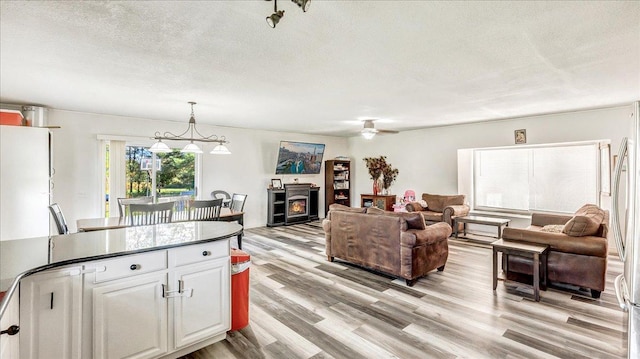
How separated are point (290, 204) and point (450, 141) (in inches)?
166

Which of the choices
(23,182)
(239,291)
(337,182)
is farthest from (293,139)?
(239,291)

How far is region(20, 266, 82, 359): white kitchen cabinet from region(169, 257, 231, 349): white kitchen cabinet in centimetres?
53

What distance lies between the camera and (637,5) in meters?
1.85

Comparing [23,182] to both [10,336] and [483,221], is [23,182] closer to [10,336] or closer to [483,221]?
[10,336]

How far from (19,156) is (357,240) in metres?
4.64

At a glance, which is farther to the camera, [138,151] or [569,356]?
[138,151]

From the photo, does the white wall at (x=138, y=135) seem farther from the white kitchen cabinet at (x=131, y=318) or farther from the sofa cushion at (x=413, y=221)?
the sofa cushion at (x=413, y=221)

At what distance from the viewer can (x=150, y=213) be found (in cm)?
363

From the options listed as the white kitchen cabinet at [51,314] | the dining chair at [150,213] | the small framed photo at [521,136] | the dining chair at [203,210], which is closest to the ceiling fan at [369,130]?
the small framed photo at [521,136]

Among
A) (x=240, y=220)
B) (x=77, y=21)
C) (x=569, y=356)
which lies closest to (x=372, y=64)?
(x=77, y=21)

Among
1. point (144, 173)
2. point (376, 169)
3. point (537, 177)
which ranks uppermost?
point (376, 169)

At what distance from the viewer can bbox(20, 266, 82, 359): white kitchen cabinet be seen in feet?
5.15

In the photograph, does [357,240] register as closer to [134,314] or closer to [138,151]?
[134,314]

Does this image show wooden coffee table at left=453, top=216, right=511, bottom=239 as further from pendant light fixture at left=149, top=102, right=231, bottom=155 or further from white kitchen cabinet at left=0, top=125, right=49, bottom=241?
white kitchen cabinet at left=0, top=125, right=49, bottom=241
